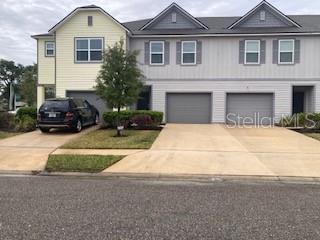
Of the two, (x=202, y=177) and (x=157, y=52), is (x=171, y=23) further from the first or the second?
(x=202, y=177)

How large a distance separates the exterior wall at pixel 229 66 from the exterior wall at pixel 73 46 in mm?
1982

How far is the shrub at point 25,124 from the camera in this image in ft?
68.8

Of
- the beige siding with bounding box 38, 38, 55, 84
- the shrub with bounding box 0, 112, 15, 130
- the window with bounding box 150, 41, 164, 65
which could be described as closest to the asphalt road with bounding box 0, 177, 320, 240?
the shrub with bounding box 0, 112, 15, 130

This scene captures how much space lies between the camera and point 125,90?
19.2 metres

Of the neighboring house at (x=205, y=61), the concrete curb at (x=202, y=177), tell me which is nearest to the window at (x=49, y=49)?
the neighboring house at (x=205, y=61)

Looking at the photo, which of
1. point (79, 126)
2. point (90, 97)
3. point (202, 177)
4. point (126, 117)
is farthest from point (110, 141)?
point (90, 97)

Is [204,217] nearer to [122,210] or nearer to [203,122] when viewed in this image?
[122,210]

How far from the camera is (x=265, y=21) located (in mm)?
26344

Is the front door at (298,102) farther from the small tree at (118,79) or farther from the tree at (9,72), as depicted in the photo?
the tree at (9,72)

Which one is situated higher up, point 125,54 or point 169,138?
point 125,54

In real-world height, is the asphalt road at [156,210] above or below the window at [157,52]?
below

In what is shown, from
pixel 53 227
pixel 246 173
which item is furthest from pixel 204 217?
pixel 246 173

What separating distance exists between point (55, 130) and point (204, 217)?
51.2ft

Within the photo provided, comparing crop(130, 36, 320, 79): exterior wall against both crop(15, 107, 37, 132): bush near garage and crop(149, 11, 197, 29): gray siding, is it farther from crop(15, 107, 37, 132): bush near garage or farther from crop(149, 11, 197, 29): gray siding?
crop(15, 107, 37, 132): bush near garage
